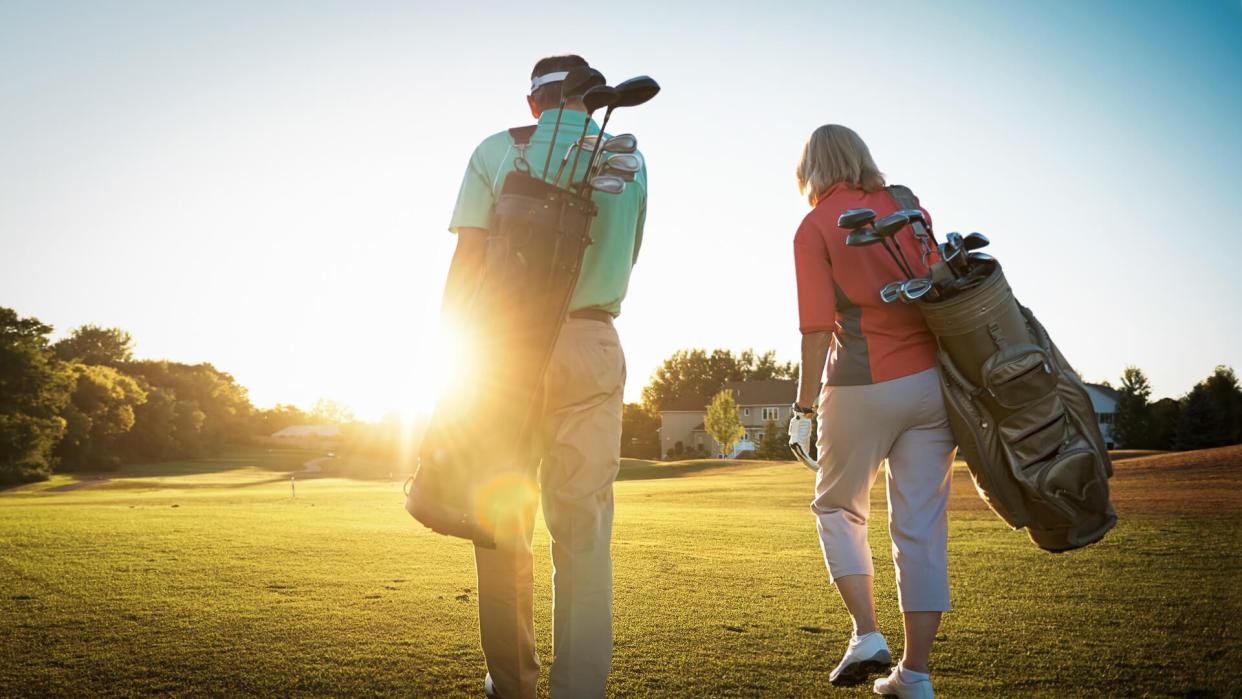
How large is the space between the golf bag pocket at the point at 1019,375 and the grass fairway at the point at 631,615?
129 cm

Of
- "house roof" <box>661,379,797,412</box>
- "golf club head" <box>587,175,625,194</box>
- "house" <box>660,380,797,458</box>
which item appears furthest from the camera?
"house roof" <box>661,379,797,412</box>

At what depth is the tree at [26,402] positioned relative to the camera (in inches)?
1811

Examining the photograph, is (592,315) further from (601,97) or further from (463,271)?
(601,97)

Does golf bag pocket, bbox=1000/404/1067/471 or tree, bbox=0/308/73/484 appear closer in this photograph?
golf bag pocket, bbox=1000/404/1067/471

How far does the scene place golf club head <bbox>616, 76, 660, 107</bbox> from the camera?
3076 millimetres

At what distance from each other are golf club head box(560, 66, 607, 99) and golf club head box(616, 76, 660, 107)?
18 centimetres

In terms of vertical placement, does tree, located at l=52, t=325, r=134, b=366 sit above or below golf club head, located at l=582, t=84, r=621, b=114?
above

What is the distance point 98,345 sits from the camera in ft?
300

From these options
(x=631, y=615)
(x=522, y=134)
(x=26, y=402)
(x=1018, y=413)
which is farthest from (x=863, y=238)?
(x=26, y=402)

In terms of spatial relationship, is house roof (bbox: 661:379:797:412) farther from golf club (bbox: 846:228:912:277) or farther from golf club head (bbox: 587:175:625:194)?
golf club head (bbox: 587:175:625:194)

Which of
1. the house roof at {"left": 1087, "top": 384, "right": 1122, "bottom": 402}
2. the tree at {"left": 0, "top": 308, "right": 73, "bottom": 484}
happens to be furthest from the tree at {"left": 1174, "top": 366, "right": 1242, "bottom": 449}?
the tree at {"left": 0, "top": 308, "right": 73, "bottom": 484}

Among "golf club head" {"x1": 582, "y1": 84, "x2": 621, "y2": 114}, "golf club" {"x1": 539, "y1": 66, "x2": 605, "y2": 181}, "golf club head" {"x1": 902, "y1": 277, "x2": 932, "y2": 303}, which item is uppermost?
"golf club" {"x1": 539, "y1": 66, "x2": 605, "y2": 181}

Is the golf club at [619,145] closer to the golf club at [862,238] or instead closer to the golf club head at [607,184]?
the golf club head at [607,184]

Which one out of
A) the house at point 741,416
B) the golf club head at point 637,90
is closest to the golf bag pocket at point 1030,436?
the golf club head at point 637,90
